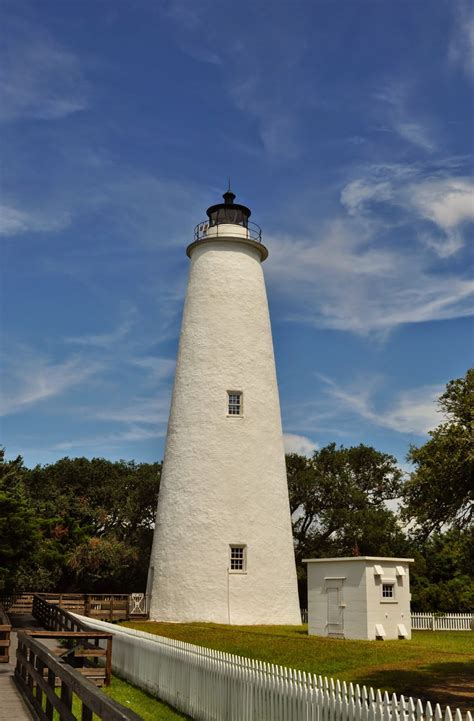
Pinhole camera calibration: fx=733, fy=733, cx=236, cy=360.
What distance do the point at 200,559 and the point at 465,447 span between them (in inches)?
645

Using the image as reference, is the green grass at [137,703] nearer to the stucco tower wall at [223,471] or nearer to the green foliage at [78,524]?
the stucco tower wall at [223,471]

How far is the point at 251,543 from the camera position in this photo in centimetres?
2698

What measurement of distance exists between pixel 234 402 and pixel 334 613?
887 centimetres

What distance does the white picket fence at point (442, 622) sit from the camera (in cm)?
2886

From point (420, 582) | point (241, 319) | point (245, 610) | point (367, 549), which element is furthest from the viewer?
point (367, 549)

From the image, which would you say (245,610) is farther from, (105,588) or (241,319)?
(105,588)

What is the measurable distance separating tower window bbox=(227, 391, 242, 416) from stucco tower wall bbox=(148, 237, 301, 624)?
0.21 m

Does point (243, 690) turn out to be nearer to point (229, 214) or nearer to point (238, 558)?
point (238, 558)

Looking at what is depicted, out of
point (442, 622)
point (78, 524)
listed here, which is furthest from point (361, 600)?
point (78, 524)

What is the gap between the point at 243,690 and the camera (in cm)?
1018

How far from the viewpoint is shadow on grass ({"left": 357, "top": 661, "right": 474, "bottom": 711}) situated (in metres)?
11.8

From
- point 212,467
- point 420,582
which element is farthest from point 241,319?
point 420,582

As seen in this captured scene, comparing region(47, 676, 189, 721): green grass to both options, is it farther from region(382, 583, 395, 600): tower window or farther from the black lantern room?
the black lantern room

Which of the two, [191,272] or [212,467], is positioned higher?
[191,272]
